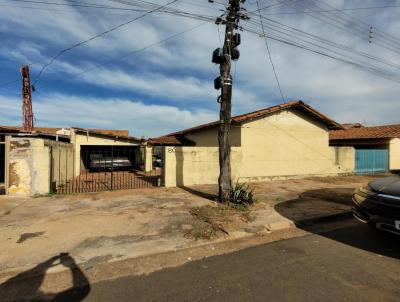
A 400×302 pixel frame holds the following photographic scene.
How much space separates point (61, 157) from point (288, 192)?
9.87 m

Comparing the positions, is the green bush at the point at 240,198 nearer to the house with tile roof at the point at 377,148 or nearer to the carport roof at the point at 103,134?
the house with tile roof at the point at 377,148

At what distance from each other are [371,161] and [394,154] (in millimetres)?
2370

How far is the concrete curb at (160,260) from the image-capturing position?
375 cm

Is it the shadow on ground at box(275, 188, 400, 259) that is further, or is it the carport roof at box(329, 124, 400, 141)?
the carport roof at box(329, 124, 400, 141)

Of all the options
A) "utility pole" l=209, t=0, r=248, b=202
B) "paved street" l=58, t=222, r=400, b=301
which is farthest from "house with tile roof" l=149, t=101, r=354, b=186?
"paved street" l=58, t=222, r=400, b=301

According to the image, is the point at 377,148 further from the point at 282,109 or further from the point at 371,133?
the point at 282,109

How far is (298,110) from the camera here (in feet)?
50.1

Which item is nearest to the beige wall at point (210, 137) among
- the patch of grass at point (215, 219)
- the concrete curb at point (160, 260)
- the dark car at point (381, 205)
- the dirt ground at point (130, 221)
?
the dirt ground at point (130, 221)

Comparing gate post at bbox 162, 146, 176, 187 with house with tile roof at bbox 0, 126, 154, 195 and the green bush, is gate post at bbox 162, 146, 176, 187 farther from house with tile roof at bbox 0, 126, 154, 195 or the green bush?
the green bush

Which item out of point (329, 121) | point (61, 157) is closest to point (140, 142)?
point (61, 157)

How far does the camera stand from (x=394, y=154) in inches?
744

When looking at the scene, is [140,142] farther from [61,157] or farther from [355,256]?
[355,256]

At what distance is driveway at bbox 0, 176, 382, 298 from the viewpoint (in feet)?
15.2

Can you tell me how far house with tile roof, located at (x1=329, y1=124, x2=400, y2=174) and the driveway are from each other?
9.29m
